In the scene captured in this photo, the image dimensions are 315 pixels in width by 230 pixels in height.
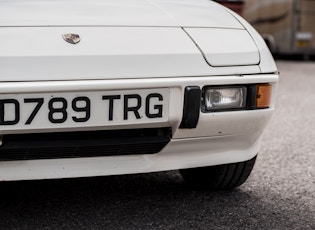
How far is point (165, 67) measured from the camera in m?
2.66

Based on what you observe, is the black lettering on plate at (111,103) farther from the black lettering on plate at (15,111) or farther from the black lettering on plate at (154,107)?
the black lettering on plate at (15,111)

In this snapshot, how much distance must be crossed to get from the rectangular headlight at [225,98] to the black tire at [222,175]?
46cm

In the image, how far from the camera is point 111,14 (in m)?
2.87

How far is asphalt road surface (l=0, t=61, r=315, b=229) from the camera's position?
285cm

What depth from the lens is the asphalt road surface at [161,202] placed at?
2846 mm

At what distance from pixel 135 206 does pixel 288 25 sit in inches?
379

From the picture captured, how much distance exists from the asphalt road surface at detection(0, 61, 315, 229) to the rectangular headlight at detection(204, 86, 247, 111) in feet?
1.53

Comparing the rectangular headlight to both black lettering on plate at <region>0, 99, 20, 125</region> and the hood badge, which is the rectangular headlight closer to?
the hood badge

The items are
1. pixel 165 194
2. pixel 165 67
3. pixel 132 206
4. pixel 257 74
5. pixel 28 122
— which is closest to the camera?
pixel 28 122

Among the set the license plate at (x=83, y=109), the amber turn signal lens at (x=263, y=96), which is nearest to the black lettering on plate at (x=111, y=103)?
the license plate at (x=83, y=109)

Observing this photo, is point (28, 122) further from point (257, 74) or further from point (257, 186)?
point (257, 186)

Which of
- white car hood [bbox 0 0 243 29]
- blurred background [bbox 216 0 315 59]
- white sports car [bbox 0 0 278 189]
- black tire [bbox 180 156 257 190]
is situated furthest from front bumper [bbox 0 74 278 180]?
blurred background [bbox 216 0 315 59]

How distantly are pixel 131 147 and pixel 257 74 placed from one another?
1.90ft

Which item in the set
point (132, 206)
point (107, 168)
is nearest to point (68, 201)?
point (132, 206)
